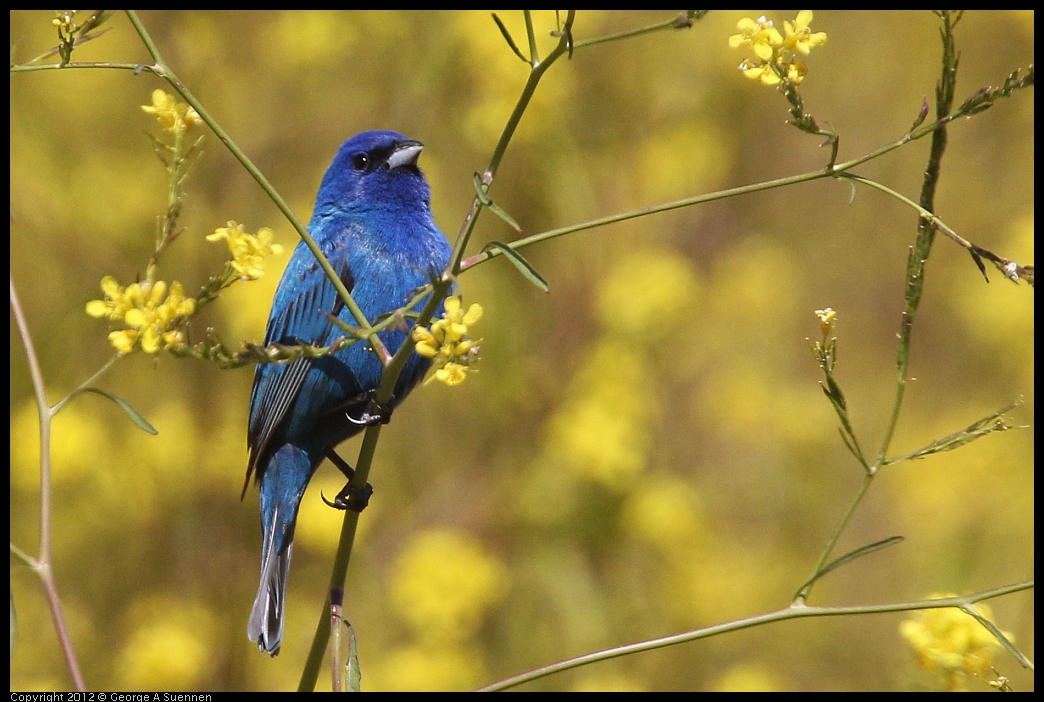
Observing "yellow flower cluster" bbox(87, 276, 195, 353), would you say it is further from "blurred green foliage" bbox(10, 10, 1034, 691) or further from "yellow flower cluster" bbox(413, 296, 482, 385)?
"blurred green foliage" bbox(10, 10, 1034, 691)

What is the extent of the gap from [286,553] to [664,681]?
2.18 meters

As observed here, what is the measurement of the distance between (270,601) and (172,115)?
5.39ft

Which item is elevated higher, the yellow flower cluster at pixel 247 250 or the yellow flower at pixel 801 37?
the yellow flower at pixel 801 37

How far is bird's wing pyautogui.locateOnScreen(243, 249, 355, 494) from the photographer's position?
3.29 m

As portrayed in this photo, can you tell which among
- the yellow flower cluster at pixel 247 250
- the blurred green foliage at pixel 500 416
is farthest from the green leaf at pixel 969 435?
the blurred green foliage at pixel 500 416

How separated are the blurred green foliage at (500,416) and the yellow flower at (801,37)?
114 inches

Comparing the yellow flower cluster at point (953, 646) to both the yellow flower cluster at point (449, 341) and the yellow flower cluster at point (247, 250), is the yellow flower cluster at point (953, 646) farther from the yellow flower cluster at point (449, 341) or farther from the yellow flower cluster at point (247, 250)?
the yellow flower cluster at point (247, 250)

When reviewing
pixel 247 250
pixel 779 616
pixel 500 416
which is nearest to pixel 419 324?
pixel 247 250

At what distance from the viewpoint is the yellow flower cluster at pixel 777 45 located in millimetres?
1789

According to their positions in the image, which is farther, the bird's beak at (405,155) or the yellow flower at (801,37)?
the bird's beak at (405,155)

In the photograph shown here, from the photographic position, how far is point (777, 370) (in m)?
6.59

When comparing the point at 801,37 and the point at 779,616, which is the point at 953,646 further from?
the point at 801,37
